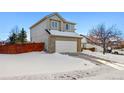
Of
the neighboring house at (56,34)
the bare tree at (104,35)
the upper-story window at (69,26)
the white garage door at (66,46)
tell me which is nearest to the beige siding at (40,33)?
the neighboring house at (56,34)

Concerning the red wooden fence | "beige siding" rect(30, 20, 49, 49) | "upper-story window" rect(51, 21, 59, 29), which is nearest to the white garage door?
"beige siding" rect(30, 20, 49, 49)

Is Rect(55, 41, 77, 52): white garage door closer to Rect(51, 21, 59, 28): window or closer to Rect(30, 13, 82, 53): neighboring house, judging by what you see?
Rect(30, 13, 82, 53): neighboring house

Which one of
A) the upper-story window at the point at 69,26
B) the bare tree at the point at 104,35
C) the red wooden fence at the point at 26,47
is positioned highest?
the upper-story window at the point at 69,26

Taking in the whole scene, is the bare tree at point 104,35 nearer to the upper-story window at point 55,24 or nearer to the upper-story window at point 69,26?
the upper-story window at point 69,26

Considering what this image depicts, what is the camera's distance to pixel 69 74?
8141 mm

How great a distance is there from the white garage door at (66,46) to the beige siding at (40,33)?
1.14m

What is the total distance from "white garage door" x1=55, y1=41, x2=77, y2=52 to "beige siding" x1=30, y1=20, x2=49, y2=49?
1.14 meters

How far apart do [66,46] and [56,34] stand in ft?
4.77

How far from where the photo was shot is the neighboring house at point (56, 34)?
53.7ft

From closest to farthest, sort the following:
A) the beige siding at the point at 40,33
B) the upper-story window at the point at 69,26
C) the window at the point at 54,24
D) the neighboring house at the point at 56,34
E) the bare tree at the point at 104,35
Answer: the neighboring house at the point at 56,34 < the beige siding at the point at 40,33 < the window at the point at 54,24 < the upper-story window at the point at 69,26 < the bare tree at the point at 104,35
